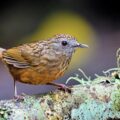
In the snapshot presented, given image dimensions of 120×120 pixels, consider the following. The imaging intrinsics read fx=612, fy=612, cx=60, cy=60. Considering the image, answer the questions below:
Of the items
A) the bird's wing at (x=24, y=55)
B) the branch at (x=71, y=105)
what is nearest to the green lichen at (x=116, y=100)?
the branch at (x=71, y=105)

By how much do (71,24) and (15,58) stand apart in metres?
5.02

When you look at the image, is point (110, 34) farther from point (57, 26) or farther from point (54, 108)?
point (54, 108)

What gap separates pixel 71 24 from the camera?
9.80m

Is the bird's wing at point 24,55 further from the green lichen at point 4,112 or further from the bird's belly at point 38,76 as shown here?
the green lichen at point 4,112

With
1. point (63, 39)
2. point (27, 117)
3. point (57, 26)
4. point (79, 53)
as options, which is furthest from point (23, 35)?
point (27, 117)

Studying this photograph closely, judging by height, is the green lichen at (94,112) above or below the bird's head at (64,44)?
below

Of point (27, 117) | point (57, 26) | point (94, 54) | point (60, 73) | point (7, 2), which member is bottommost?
point (27, 117)

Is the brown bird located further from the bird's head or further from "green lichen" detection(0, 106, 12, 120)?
"green lichen" detection(0, 106, 12, 120)

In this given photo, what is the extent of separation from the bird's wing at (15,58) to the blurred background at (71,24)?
148 inches

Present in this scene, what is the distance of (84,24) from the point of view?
10.0 meters

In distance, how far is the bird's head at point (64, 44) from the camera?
15.0ft

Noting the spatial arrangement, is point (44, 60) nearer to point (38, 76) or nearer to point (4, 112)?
point (38, 76)

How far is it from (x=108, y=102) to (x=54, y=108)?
1.21 ft

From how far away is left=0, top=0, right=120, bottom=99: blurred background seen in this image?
9.12 meters
